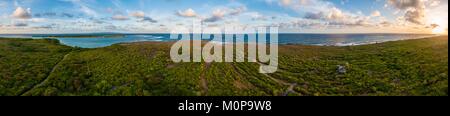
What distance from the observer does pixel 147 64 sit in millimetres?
37312

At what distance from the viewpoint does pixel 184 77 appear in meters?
29.7

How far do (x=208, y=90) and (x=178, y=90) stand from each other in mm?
2801

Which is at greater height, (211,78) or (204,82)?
(211,78)

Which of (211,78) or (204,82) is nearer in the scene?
(204,82)

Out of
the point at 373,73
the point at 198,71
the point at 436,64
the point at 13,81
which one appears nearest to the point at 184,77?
the point at 198,71

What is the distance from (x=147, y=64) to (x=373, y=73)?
1129 inches

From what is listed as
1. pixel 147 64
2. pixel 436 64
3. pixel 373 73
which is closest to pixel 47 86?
pixel 147 64

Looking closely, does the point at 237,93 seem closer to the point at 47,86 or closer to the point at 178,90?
the point at 178,90
